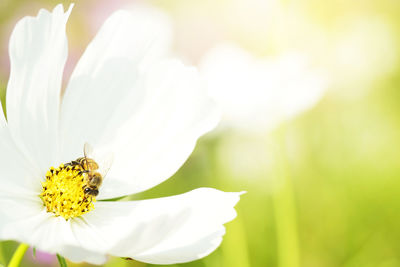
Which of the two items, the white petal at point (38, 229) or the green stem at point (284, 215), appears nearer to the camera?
the white petal at point (38, 229)

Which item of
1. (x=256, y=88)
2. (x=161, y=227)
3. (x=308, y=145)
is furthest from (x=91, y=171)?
(x=308, y=145)

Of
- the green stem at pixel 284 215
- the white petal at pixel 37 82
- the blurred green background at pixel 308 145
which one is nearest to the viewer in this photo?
the white petal at pixel 37 82

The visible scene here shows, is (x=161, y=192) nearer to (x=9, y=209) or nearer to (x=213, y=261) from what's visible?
(x=213, y=261)

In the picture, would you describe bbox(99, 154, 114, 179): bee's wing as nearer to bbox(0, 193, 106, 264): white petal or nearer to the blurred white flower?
bbox(0, 193, 106, 264): white petal

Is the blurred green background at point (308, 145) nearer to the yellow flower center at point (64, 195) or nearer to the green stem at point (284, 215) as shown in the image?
the green stem at point (284, 215)

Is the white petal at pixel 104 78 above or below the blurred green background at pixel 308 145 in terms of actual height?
below

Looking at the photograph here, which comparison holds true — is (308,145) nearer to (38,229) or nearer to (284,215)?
(284,215)

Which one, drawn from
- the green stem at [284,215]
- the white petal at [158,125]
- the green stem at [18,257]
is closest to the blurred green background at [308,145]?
the green stem at [284,215]

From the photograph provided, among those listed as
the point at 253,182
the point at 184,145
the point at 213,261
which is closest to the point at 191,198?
the point at 184,145
